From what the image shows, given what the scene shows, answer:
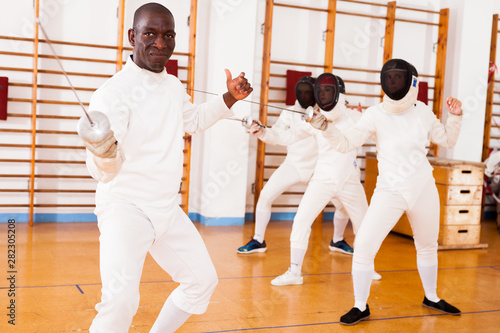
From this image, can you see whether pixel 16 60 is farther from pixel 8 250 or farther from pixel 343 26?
pixel 343 26

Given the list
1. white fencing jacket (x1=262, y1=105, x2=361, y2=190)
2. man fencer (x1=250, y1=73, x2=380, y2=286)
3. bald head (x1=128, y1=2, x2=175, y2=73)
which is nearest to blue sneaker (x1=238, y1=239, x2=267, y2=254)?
man fencer (x1=250, y1=73, x2=380, y2=286)

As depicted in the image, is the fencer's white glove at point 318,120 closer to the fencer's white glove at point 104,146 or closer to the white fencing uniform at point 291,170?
the fencer's white glove at point 104,146

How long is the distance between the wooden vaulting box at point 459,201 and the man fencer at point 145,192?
3.28 metres

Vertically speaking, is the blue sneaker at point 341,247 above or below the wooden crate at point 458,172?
below

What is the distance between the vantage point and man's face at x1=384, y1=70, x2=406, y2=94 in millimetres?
2781

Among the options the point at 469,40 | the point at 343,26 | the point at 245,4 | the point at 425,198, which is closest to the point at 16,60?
the point at 245,4

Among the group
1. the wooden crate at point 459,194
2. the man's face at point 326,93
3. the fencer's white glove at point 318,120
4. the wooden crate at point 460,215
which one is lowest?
the wooden crate at point 460,215

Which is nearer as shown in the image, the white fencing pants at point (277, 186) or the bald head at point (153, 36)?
the bald head at point (153, 36)

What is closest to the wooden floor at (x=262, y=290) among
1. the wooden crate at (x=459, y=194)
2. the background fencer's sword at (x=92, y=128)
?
the wooden crate at (x=459, y=194)

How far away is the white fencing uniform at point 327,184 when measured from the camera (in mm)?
3430

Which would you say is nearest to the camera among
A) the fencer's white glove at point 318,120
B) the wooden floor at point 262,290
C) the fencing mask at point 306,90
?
the fencer's white glove at point 318,120

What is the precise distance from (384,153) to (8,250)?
2763 millimetres

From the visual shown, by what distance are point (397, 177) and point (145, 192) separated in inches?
58.6

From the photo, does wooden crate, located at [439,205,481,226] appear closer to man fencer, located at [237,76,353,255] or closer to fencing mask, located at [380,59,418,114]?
man fencer, located at [237,76,353,255]
